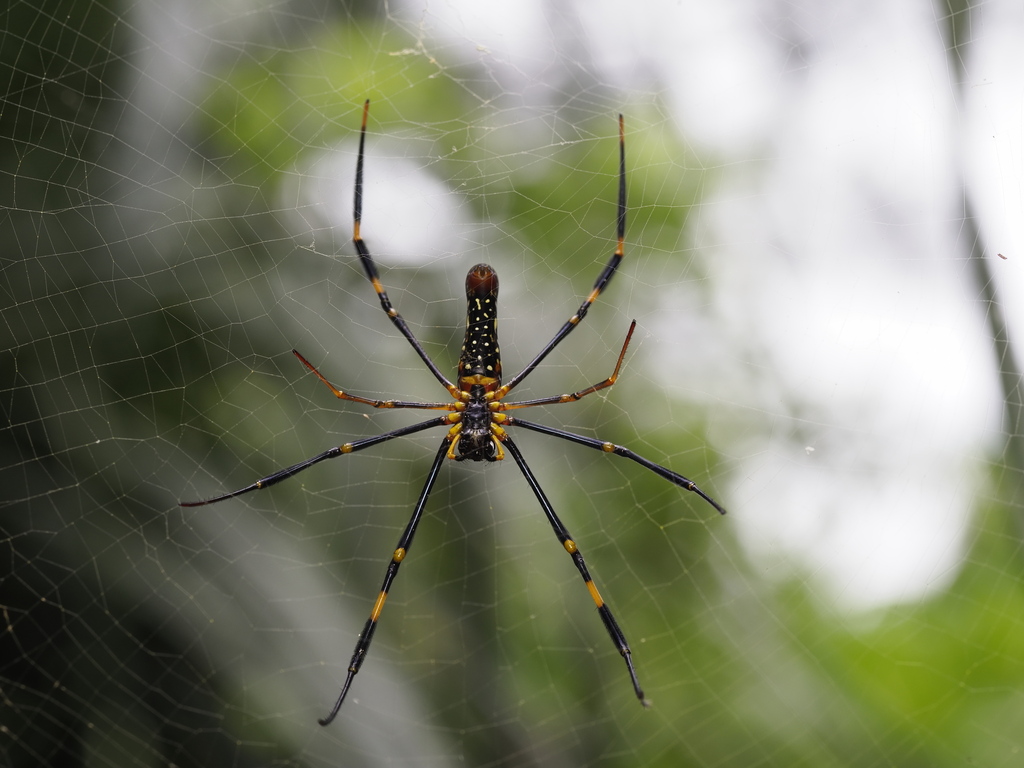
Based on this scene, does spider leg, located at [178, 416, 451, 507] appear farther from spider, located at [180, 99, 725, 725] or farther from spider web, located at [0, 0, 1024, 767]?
spider web, located at [0, 0, 1024, 767]

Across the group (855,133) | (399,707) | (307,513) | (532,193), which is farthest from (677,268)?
(399,707)

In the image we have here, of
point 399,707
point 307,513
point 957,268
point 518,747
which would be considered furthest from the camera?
point 518,747

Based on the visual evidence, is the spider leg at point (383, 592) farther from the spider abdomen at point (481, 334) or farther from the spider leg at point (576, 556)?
the spider leg at point (576, 556)

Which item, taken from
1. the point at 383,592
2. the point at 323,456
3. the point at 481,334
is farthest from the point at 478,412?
the point at 383,592

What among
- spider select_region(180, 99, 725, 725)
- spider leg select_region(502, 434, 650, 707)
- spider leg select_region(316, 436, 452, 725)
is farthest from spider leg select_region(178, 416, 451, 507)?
spider leg select_region(502, 434, 650, 707)

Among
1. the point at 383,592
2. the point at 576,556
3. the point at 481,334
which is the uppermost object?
the point at 481,334

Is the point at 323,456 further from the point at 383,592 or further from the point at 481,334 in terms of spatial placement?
the point at 481,334

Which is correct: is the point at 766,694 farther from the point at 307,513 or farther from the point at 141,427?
the point at 141,427
